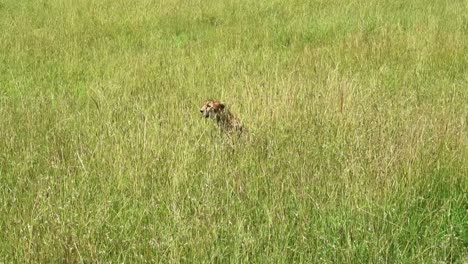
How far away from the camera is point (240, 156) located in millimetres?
3070

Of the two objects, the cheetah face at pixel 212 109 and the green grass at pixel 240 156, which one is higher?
the cheetah face at pixel 212 109

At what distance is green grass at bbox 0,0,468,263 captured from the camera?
2.29 metres

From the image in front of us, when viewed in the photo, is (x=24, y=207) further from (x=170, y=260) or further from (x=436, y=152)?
(x=436, y=152)

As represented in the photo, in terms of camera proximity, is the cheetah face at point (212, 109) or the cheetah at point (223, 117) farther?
the cheetah face at point (212, 109)

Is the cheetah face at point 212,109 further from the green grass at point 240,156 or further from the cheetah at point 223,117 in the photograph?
the green grass at point 240,156

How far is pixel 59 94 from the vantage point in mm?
4797

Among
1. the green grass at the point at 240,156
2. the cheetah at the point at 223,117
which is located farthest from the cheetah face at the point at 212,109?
the green grass at the point at 240,156

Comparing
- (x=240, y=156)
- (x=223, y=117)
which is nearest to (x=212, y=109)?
(x=223, y=117)

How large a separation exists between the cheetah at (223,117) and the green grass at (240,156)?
0.09m

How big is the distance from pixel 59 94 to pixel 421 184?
335 centimetres

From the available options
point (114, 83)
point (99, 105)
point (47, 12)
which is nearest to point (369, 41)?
point (114, 83)

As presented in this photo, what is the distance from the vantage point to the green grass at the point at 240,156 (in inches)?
90.4

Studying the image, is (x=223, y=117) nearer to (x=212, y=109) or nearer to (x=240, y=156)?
(x=212, y=109)

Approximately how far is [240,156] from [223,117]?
54 cm
